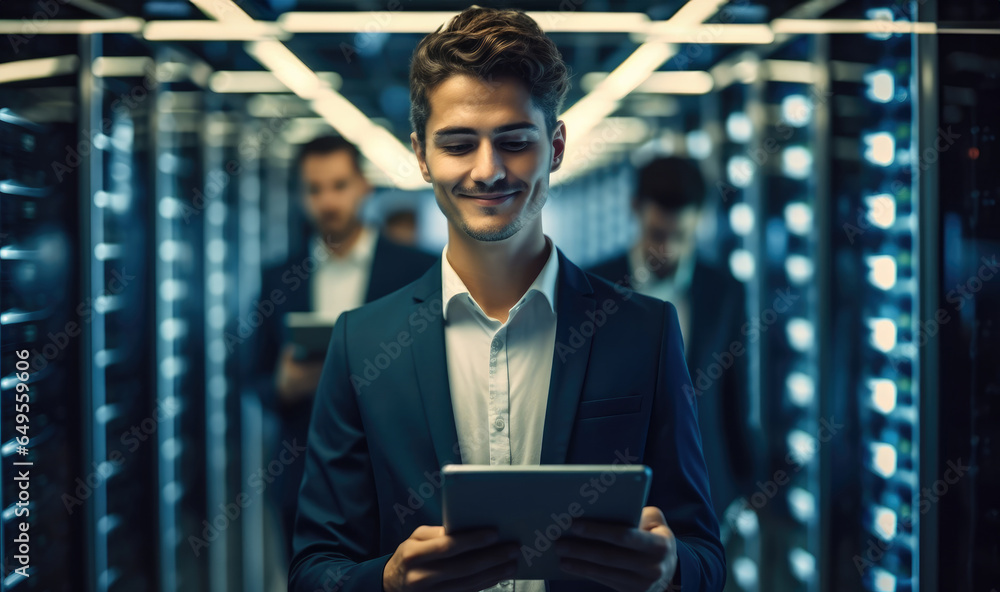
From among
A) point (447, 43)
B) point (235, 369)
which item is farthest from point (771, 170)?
point (235, 369)

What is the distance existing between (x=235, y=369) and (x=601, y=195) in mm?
1635

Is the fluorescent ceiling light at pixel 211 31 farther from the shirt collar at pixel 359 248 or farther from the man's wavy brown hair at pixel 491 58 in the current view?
the man's wavy brown hair at pixel 491 58

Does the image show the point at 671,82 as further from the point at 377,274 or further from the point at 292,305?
the point at 292,305

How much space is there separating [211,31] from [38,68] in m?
0.66

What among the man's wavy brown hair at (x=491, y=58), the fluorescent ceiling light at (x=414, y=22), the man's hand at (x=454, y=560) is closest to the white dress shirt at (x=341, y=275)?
the fluorescent ceiling light at (x=414, y=22)

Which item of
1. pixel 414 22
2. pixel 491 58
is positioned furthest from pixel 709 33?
pixel 491 58

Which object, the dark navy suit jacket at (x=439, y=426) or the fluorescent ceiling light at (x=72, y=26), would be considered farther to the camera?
the fluorescent ceiling light at (x=72, y=26)

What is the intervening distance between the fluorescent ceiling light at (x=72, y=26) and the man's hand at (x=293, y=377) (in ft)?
4.45

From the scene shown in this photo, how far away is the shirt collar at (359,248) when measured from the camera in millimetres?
2541

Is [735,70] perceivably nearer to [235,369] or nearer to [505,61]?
[505,61]

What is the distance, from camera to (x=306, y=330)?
2.56 meters

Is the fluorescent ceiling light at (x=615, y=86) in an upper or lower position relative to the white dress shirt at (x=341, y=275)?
upper

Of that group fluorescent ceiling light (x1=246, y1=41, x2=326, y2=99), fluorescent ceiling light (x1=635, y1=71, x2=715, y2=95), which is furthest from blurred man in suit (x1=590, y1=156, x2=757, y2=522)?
fluorescent ceiling light (x1=246, y1=41, x2=326, y2=99)

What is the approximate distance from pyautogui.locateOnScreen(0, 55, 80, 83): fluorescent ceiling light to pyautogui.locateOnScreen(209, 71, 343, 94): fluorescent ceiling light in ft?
1.67
